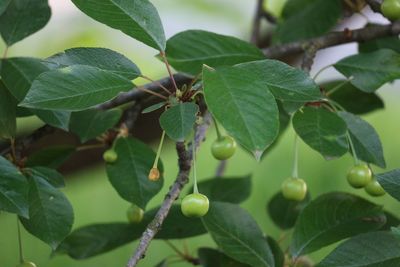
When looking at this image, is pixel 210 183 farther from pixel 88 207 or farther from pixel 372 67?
pixel 88 207

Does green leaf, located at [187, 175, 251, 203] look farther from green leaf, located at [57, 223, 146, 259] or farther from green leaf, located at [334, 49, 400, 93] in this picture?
green leaf, located at [334, 49, 400, 93]

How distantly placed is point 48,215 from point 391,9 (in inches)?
21.4

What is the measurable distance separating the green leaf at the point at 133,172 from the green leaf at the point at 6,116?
0.17 metres

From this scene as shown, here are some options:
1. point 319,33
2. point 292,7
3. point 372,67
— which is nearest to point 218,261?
point 372,67

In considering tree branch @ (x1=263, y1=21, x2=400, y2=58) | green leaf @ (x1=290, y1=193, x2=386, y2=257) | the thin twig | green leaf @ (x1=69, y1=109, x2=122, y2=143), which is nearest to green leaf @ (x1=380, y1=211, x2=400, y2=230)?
green leaf @ (x1=290, y1=193, x2=386, y2=257)

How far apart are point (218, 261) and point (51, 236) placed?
28 cm

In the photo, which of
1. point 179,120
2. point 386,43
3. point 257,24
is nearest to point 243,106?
point 179,120

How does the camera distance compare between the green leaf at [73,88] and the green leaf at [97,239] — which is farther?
the green leaf at [97,239]

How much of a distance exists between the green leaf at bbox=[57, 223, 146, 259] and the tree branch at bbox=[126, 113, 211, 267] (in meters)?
0.20

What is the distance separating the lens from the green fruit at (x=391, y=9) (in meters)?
1.11

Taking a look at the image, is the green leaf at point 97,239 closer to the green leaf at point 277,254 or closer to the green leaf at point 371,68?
the green leaf at point 277,254

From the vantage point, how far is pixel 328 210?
105 cm

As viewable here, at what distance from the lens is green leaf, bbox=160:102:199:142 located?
0.80 meters

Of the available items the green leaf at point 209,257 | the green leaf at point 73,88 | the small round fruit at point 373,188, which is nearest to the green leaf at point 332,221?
the small round fruit at point 373,188
